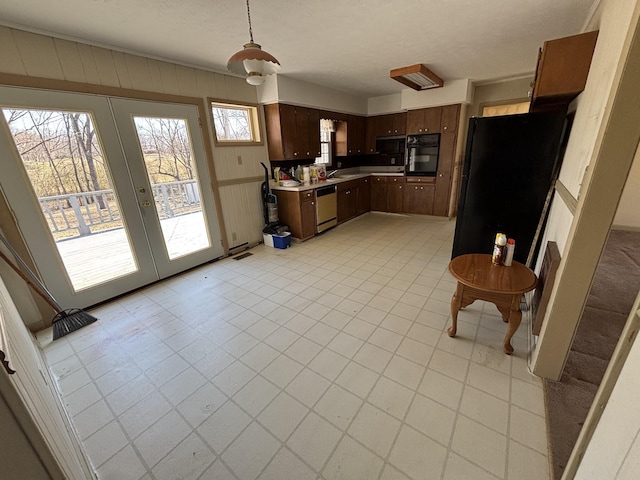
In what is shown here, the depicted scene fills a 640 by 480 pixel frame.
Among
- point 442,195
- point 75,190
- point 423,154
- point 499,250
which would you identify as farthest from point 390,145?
point 75,190

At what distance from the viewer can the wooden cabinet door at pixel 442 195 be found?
199 inches

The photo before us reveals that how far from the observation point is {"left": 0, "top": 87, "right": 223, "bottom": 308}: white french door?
7.26 ft

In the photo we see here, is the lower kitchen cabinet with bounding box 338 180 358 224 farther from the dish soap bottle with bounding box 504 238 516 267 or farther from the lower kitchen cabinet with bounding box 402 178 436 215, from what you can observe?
the dish soap bottle with bounding box 504 238 516 267

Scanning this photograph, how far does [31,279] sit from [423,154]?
18.6 ft

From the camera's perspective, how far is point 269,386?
1.72 meters

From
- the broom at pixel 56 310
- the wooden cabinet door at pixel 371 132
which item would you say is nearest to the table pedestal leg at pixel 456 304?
the broom at pixel 56 310

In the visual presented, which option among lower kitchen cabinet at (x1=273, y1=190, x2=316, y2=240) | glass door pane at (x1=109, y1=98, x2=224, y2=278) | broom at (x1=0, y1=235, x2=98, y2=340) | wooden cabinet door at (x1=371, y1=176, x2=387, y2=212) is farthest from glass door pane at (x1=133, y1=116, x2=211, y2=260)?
wooden cabinet door at (x1=371, y1=176, x2=387, y2=212)

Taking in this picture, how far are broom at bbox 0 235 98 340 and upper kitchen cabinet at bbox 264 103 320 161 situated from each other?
306 centimetres

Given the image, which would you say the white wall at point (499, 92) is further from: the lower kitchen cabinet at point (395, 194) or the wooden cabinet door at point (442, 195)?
the lower kitchen cabinet at point (395, 194)

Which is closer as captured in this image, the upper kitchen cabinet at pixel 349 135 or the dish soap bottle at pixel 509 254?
the dish soap bottle at pixel 509 254

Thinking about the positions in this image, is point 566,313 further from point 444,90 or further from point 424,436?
point 444,90

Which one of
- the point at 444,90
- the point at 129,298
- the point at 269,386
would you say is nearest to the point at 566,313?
the point at 269,386

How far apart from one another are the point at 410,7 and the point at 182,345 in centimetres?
327

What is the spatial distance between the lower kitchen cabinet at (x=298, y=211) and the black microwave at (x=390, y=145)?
2.57 metres
